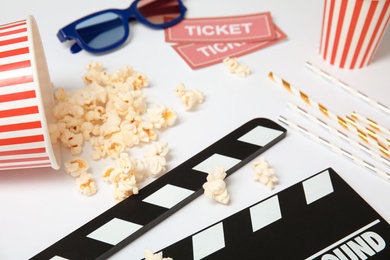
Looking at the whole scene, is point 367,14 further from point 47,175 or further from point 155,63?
point 47,175

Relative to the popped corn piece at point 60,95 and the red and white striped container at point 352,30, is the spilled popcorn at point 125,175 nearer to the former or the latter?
the popped corn piece at point 60,95

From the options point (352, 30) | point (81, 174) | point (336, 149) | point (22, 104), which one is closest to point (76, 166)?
point (81, 174)

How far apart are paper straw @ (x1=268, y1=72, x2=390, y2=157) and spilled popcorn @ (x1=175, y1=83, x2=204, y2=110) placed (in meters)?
0.13

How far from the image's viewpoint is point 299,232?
637 mm

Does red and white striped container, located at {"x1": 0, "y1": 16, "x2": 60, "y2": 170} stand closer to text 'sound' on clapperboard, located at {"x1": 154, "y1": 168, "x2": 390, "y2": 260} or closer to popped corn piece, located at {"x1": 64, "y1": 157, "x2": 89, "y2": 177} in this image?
popped corn piece, located at {"x1": 64, "y1": 157, "x2": 89, "y2": 177}

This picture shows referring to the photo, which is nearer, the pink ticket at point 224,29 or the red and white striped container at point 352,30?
the red and white striped container at point 352,30

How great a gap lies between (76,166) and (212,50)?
33 cm

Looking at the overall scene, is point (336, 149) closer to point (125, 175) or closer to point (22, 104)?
point (125, 175)

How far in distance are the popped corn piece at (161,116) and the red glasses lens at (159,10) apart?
0.26 meters

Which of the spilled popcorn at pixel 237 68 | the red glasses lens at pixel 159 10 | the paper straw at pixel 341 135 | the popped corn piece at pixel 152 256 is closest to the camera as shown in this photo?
the popped corn piece at pixel 152 256

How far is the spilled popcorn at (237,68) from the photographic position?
2.78 feet

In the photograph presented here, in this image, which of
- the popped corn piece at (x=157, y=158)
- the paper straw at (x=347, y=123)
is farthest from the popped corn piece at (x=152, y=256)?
the paper straw at (x=347, y=123)

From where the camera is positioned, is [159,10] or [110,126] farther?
[159,10]

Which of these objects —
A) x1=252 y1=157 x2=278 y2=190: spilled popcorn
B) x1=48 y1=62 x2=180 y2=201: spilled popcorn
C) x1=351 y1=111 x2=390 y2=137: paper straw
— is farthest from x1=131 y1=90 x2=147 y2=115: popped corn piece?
x1=351 y1=111 x2=390 y2=137: paper straw
